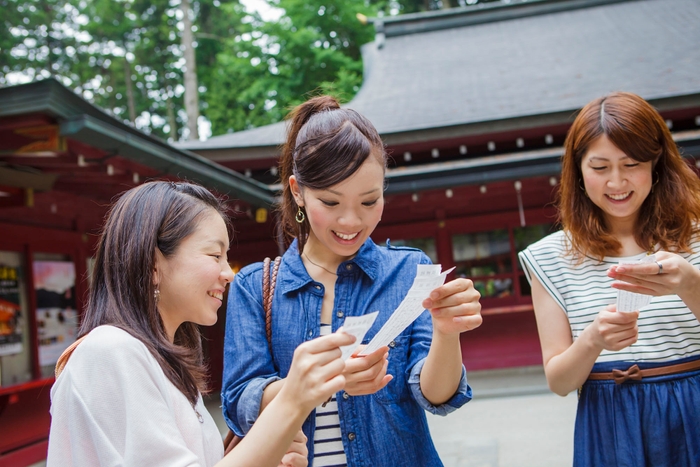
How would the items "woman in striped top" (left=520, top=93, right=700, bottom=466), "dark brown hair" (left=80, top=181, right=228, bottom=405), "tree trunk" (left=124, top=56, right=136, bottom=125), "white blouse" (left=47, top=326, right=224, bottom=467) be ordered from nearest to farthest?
"white blouse" (left=47, top=326, right=224, bottom=467)
"dark brown hair" (left=80, top=181, right=228, bottom=405)
"woman in striped top" (left=520, top=93, right=700, bottom=466)
"tree trunk" (left=124, top=56, right=136, bottom=125)

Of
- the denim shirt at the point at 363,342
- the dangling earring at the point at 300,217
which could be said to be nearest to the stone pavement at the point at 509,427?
the denim shirt at the point at 363,342

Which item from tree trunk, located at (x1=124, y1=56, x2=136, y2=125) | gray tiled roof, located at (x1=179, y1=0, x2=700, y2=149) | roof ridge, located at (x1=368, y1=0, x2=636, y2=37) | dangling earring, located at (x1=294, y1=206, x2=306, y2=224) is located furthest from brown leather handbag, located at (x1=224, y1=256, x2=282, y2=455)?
tree trunk, located at (x1=124, y1=56, x2=136, y2=125)

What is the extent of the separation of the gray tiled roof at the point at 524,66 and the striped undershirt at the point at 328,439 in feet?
22.7

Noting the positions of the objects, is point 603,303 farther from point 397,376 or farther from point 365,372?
point 365,372

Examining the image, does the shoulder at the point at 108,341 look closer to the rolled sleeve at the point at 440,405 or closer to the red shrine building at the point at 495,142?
the rolled sleeve at the point at 440,405

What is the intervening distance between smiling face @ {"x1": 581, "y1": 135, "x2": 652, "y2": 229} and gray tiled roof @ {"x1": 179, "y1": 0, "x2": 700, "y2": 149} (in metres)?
6.22

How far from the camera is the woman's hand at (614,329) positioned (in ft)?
5.43

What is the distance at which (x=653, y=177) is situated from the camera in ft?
6.75

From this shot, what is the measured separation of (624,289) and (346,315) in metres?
0.80

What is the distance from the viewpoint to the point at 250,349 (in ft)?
5.17

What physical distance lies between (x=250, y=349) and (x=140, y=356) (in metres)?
0.48

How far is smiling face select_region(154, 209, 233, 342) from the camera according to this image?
4.44 feet

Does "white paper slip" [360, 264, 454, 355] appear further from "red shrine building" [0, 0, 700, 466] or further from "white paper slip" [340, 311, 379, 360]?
"red shrine building" [0, 0, 700, 466]

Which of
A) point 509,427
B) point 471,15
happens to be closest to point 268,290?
point 509,427
